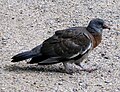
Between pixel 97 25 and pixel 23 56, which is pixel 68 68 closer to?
pixel 23 56

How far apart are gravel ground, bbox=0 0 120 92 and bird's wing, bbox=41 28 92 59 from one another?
12.9 inches

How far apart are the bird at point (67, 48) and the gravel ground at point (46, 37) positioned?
22 centimetres

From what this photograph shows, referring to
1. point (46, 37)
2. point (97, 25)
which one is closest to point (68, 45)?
point (97, 25)

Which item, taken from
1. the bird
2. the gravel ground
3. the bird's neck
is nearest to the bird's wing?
the bird

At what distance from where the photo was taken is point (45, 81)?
746cm

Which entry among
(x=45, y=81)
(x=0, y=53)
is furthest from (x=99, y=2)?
(x=45, y=81)

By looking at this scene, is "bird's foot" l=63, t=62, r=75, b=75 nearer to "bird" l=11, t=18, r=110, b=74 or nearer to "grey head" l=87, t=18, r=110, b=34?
"bird" l=11, t=18, r=110, b=74

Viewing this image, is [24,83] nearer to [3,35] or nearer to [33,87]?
[33,87]

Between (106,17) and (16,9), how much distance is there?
7.02 ft

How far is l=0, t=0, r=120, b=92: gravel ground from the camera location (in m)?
7.37

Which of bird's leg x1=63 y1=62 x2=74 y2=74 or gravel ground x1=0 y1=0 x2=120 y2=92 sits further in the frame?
bird's leg x1=63 y1=62 x2=74 y2=74

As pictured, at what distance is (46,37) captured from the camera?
9.57m

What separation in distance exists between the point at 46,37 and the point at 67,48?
1936mm

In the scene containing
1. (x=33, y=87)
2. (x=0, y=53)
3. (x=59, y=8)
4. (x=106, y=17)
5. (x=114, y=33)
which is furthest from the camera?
(x=59, y=8)
